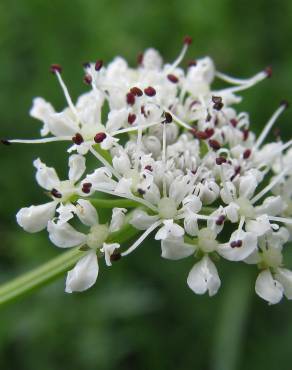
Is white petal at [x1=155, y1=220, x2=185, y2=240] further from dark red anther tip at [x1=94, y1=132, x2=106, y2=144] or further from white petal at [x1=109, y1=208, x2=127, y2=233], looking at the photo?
dark red anther tip at [x1=94, y1=132, x2=106, y2=144]

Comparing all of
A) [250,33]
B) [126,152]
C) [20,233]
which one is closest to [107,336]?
[20,233]

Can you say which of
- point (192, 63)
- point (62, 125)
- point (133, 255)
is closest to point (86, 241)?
point (62, 125)

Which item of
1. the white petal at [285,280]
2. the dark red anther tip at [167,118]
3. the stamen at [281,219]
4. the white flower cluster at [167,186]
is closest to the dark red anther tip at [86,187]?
the white flower cluster at [167,186]

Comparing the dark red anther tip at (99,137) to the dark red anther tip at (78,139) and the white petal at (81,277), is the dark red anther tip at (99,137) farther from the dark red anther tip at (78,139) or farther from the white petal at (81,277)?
the white petal at (81,277)

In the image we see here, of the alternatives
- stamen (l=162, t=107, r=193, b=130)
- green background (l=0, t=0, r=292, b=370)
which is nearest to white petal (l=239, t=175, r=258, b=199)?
stamen (l=162, t=107, r=193, b=130)

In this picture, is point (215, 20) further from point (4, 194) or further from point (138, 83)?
point (138, 83)

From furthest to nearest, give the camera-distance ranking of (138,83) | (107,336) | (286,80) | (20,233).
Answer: (286,80)
(20,233)
(107,336)
(138,83)
